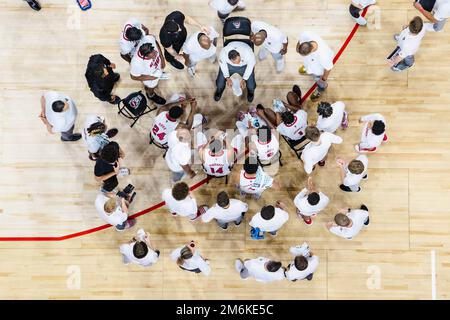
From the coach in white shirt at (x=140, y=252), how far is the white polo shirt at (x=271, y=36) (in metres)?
3.90

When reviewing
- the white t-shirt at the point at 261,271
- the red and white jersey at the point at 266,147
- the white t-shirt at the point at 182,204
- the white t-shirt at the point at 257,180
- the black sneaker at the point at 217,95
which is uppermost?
the black sneaker at the point at 217,95

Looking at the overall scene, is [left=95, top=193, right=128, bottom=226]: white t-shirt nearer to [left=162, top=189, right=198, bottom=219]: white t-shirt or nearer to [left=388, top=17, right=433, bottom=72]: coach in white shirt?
[left=162, top=189, right=198, bottom=219]: white t-shirt

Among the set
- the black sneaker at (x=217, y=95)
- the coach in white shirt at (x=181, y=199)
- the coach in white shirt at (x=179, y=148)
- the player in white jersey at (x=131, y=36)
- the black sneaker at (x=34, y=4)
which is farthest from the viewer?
the black sneaker at (x=34, y=4)

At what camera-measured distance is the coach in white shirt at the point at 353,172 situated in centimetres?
816

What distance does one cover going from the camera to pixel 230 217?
835 cm

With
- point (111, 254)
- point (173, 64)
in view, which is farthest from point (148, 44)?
point (111, 254)

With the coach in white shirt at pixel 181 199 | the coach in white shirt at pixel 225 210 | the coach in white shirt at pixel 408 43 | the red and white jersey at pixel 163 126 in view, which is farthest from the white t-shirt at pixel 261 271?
the coach in white shirt at pixel 408 43

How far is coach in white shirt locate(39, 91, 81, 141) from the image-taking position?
8.09m

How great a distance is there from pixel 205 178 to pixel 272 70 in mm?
2434

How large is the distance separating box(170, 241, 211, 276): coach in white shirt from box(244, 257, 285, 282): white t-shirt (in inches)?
29.7

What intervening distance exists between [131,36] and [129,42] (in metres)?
0.24

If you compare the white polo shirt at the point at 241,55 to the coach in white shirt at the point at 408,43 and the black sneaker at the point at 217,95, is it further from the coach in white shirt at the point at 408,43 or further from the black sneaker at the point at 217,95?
the coach in white shirt at the point at 408,43

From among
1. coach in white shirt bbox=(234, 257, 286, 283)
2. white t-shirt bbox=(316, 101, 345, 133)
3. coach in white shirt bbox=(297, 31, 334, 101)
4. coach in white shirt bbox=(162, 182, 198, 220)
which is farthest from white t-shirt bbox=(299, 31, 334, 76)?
coach in white shirt bbox=(234, 257, 286, 283)

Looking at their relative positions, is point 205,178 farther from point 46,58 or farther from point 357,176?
point 46,58
